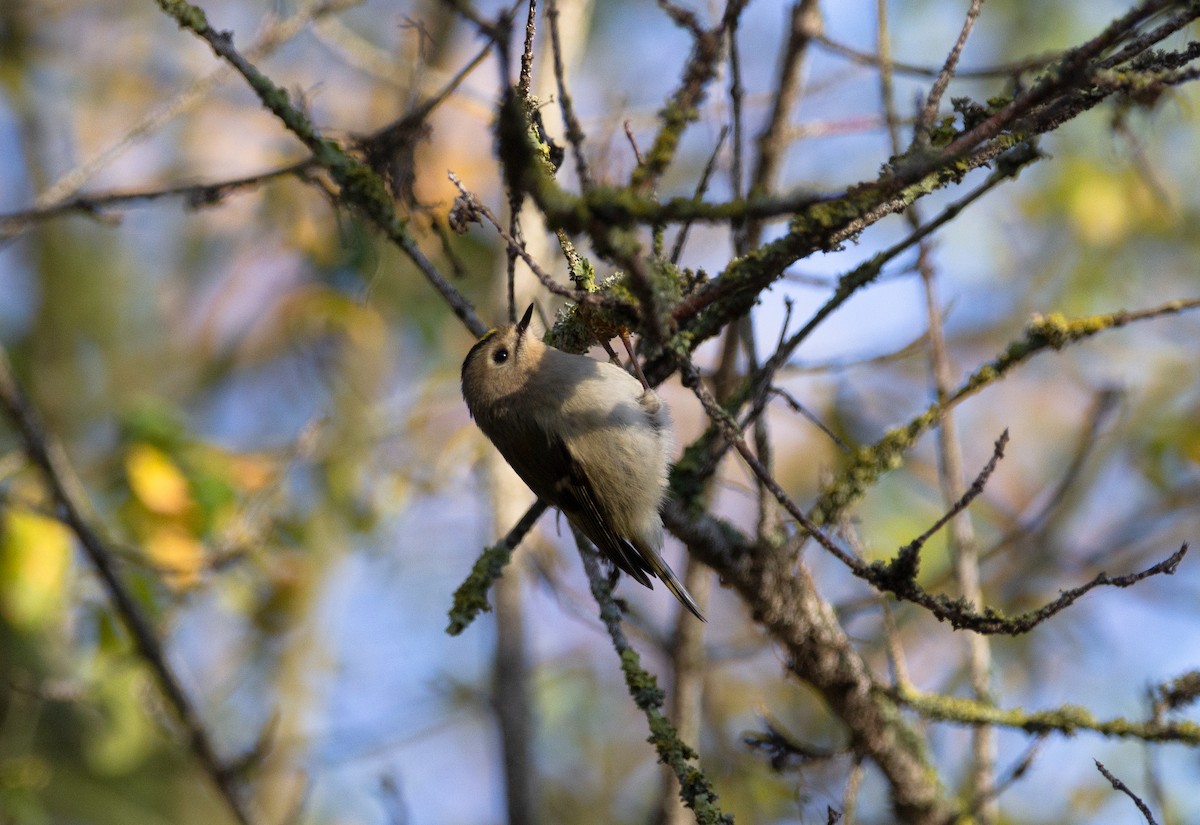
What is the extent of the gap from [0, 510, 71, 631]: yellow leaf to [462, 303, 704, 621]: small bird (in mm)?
1590

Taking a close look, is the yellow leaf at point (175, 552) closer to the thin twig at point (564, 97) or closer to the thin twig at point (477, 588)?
the thin twig at point (477, 588)

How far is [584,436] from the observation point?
3109 millimetres

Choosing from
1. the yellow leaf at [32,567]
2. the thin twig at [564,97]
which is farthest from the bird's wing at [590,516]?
the yellow leaf at [32,567]

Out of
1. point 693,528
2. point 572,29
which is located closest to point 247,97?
point 572,29

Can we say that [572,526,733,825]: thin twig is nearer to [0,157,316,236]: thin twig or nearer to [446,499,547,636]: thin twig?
[446,499,547,636]: thin twig

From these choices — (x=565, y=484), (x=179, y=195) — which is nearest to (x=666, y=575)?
(x=565, y=484)

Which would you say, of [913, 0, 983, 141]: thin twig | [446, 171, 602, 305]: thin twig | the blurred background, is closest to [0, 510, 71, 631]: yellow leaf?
the blurred background

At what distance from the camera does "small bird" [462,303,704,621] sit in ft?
9.51

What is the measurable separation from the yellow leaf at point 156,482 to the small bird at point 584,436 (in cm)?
121

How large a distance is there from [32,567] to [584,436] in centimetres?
194

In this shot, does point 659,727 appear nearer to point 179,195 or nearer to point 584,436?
point 584,436

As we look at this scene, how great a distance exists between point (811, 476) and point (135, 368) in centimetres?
507

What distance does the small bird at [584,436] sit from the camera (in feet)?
9.51

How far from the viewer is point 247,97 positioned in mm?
A: 7523
